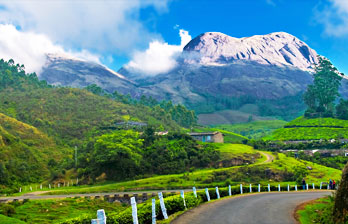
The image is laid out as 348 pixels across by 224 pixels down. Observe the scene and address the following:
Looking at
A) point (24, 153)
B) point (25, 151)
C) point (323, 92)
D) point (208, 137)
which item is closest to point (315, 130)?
point (323, 92)

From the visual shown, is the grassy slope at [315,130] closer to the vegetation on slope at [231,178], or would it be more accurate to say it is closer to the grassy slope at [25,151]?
the vegetation on slope at [231,178]

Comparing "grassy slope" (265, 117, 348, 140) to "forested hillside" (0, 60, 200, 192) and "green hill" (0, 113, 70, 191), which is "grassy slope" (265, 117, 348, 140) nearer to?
"forested hillside" (0, 60, 200, 192)

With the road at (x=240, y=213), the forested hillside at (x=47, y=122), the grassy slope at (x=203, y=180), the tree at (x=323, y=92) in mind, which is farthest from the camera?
the tree at (x=323, y=92)

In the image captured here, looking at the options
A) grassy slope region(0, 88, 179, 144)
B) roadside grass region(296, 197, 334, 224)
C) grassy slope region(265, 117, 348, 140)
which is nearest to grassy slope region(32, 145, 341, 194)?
roadside grass region(296, 197, 334, 224)

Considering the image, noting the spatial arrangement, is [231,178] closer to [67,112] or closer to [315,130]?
[315,130]

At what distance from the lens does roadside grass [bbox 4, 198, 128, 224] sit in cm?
3466

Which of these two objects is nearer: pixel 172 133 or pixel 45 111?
pixel 172 133

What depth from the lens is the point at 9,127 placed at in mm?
88938

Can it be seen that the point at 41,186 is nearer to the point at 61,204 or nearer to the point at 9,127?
the point at 61,204

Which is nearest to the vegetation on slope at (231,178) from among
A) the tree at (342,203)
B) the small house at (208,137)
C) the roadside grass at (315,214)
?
the roadside grass at (315,214)

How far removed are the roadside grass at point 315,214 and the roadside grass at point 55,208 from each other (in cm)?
2075

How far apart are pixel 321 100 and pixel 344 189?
5013 inches

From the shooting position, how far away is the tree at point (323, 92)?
416 ft

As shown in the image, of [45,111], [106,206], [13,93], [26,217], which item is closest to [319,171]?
[106,206]
